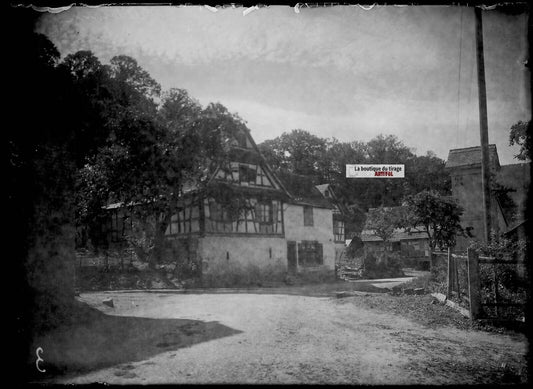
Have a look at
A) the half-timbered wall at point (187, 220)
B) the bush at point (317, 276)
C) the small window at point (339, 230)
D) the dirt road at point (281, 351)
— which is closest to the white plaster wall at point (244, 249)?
the half-timbered wall at point (187, 220)

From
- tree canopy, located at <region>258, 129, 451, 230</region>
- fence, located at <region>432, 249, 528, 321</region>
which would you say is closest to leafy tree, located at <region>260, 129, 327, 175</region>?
tree canopy, located at <region>258, 129, 451, 230</region>

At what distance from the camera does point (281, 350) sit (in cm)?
557

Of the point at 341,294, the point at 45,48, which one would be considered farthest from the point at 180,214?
the point at 45,48

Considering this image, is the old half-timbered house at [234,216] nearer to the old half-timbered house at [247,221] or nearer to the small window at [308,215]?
the old half-timbered house at [247,221]

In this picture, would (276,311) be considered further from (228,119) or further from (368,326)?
(228,119)

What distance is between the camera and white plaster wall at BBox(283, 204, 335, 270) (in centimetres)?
2581

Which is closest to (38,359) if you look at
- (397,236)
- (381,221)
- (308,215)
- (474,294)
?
(474,294)

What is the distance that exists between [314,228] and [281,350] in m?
22.4

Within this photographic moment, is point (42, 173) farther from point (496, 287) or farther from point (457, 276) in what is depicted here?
point (457, 276)

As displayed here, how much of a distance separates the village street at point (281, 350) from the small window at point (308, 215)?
18336mm

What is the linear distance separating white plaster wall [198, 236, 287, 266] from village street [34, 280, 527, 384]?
438 inches

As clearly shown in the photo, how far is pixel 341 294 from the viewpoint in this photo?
44.8ft

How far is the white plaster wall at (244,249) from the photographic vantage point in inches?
792

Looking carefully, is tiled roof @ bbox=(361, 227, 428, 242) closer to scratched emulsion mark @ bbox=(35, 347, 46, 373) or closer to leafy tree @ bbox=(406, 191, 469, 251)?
leafy tree @ bbox=(406, 191, 469, 251)
